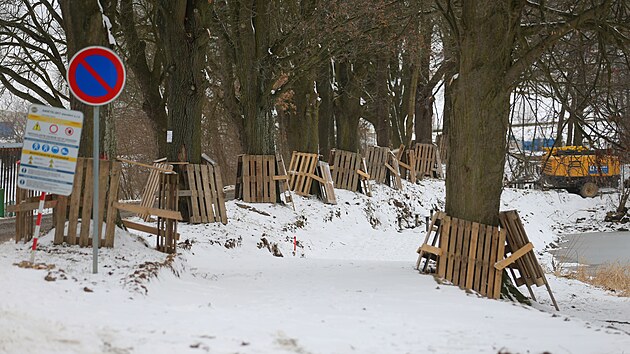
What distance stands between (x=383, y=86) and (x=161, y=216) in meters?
21.7

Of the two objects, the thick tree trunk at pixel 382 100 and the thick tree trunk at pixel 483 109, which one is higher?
the thick tree trunk at pixel 382 100

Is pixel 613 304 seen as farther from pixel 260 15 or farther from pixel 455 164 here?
pixel 260 15

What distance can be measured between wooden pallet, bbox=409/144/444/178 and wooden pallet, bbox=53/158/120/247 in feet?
83.2

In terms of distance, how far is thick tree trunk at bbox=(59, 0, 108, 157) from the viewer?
10281mm

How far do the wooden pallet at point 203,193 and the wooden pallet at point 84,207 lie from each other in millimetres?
5900

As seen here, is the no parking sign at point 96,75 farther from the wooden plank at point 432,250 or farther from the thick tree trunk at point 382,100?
the thick tree trunk at point 382,100

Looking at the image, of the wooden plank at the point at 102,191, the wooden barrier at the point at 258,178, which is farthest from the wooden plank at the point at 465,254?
the wooden barrier at the point at 258,178

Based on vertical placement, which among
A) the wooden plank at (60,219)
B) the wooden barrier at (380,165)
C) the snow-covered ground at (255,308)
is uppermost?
the wooden barrier at (380,165)

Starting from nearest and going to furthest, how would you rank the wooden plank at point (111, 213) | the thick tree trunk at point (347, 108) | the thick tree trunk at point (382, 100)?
the wooden plank at point (111, 213) < the thick tree trunk at point (347, 108) < the thick tree trunk at point (382, 100)

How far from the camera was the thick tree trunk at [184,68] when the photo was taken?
15.5 m

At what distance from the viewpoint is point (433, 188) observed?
3372 centimetres

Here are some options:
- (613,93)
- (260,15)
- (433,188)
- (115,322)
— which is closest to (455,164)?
(613,93)

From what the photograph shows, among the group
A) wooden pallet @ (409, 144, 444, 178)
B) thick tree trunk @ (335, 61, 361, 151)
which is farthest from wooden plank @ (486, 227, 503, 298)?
wooden pallet @ (409, 144, 444, 178)

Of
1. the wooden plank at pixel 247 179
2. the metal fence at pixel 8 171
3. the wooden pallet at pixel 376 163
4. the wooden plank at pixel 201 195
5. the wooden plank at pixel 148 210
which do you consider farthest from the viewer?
the wooden pallet at pixel 376 163
